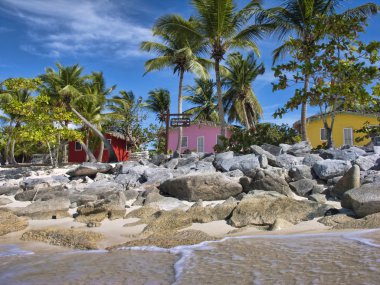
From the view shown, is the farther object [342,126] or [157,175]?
[342,126]

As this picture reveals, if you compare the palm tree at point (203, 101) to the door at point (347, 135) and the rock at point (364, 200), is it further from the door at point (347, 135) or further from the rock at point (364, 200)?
the rock at point (364, 200)

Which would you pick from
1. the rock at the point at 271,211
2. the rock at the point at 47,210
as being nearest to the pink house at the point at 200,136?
the rock at the point at 47,210

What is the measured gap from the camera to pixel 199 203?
22.9ft

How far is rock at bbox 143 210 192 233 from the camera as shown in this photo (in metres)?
5.47

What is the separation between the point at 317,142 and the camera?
2625cm

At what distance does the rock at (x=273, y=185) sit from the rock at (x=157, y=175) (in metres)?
2.84

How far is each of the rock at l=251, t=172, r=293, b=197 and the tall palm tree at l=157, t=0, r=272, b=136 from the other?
433 inches

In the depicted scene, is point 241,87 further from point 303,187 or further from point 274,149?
point 303,187

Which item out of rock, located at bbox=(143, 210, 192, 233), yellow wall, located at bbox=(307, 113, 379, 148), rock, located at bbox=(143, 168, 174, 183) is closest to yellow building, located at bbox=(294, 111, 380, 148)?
yellow wall, located at bbox=(307, 113, 379, 148)

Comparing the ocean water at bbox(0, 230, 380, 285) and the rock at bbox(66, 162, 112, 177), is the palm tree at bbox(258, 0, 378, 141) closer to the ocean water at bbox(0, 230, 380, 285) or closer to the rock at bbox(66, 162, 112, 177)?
the rock at bbox(66, 162, 112, 177)

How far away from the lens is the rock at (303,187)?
7.86m

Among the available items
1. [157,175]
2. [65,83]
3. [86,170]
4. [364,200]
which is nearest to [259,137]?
[157,175]

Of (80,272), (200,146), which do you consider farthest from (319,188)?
(200,146)

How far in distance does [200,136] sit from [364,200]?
2379 cm
